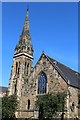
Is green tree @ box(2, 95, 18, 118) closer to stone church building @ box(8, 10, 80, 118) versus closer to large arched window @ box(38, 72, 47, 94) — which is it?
stone church building @ box(8, 10, 80, 118)

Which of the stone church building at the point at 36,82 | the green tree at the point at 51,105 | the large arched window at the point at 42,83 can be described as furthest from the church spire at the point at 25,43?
the green tree at the point at 51,105

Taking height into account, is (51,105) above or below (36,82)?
below

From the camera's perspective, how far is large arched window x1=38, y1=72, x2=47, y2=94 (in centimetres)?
4699

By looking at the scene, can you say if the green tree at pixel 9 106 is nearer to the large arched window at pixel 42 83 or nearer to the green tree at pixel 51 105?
the large arched window at pixel 42 83

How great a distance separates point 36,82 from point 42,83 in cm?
167

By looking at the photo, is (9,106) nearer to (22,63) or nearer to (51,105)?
(51,105)

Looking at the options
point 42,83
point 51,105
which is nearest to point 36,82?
point 42,83

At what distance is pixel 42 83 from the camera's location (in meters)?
47.8

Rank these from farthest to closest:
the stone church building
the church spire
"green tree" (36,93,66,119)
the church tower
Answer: the church spire
the church tower
the stone church building
"green tree" (36,93,66,119)

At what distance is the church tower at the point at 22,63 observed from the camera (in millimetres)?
51906

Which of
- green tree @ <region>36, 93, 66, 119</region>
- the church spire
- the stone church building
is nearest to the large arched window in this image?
the stone church building

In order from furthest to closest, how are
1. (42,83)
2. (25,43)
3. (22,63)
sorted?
(25,43) < (22,63) < (42,83)

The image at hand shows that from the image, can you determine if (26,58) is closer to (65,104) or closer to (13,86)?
(13,86)

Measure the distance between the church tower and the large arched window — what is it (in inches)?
170
